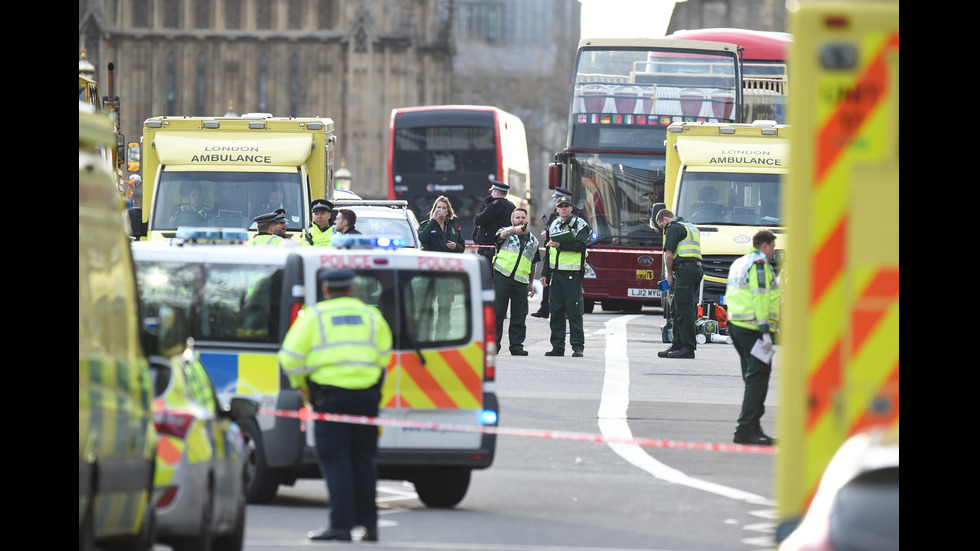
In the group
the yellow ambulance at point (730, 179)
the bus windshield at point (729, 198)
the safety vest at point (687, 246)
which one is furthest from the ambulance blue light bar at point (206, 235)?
the bus windshield at point (729, 198)

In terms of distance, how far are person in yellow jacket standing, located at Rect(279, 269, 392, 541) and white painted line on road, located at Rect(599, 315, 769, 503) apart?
3.13 m

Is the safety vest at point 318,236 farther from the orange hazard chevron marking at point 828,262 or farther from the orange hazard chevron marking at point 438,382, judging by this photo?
the orange hazard chevron marking at point 828,262

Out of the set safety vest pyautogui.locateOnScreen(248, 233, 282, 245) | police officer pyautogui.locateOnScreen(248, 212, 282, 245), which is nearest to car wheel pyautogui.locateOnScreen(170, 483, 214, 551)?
safety vest pyautogui.locateOnScreen(248, 233, 282, 245)

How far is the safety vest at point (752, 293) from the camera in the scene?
557 inches

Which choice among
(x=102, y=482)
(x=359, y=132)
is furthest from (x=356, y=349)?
(x=359, y=132)

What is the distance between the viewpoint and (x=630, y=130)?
104 ft

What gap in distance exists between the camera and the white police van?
36.0 ft

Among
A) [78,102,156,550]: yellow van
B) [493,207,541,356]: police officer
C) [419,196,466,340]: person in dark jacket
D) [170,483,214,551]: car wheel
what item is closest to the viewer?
[78,102,156,550]: yellow van

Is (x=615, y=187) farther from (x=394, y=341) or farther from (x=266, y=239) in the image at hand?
(x=394, y=341)

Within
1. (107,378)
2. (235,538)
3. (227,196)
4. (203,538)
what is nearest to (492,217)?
(227,196)

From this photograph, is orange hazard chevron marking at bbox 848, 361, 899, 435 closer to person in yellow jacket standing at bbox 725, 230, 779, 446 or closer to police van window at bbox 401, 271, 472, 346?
police van window at bbox 401, 271, 472, 346

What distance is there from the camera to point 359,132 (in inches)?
3971

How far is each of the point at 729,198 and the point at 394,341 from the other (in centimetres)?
1724
